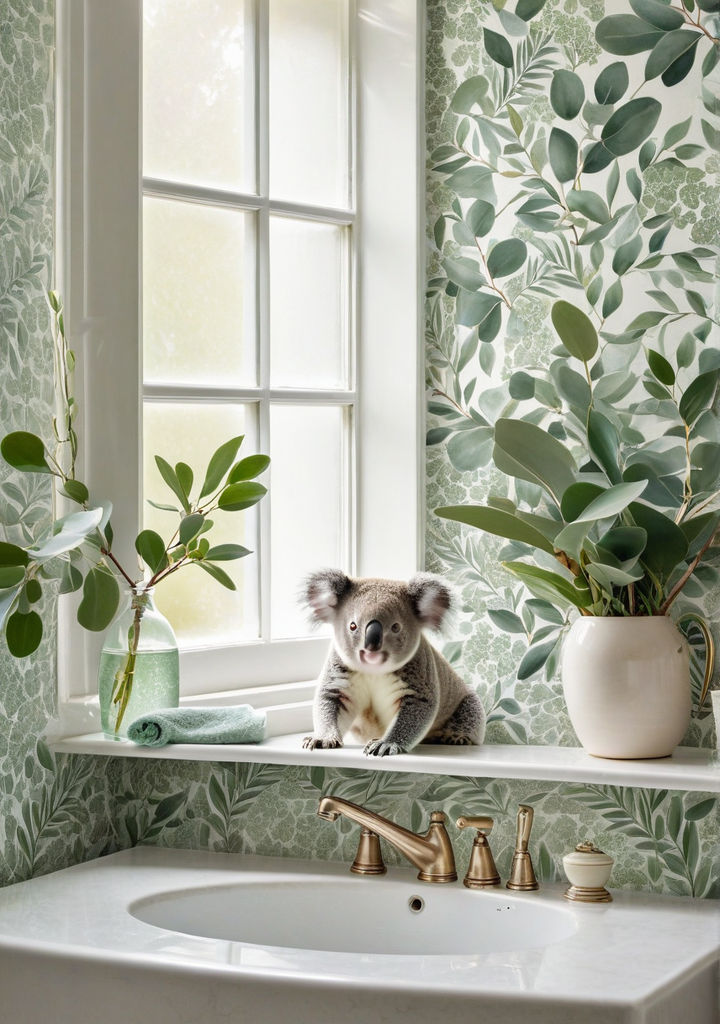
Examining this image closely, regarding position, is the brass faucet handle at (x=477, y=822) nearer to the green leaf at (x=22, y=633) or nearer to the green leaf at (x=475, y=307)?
the green leaf at (x=22, y=633)

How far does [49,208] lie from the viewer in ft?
6.47

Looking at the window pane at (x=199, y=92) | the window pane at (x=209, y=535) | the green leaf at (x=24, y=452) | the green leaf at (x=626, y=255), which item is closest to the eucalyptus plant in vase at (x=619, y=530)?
the green leaf at (x=626, y=255)

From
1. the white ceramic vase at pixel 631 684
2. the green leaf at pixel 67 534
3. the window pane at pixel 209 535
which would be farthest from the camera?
the window pane at pixel 209 535

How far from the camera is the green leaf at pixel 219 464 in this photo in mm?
2023

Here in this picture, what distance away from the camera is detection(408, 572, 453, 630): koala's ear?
6.63 feet

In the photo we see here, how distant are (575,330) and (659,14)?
0.52 metres

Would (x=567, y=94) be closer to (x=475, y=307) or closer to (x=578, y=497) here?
(x=475, y=307)

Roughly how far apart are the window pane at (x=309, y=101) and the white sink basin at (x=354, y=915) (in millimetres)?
1178

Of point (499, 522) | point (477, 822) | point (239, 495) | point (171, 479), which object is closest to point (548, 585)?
→ point (499, 522)

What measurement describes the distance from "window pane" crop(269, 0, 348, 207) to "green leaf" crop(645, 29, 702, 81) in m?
0.58

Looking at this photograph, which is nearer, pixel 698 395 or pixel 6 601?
pixel 6 601

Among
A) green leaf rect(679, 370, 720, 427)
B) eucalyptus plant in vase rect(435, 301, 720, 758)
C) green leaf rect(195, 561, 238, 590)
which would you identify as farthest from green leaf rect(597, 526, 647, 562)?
green leaf rect(195, 561, 238, 590)

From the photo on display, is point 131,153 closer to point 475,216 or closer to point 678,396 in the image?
point 475,216

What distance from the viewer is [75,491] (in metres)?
1.94
